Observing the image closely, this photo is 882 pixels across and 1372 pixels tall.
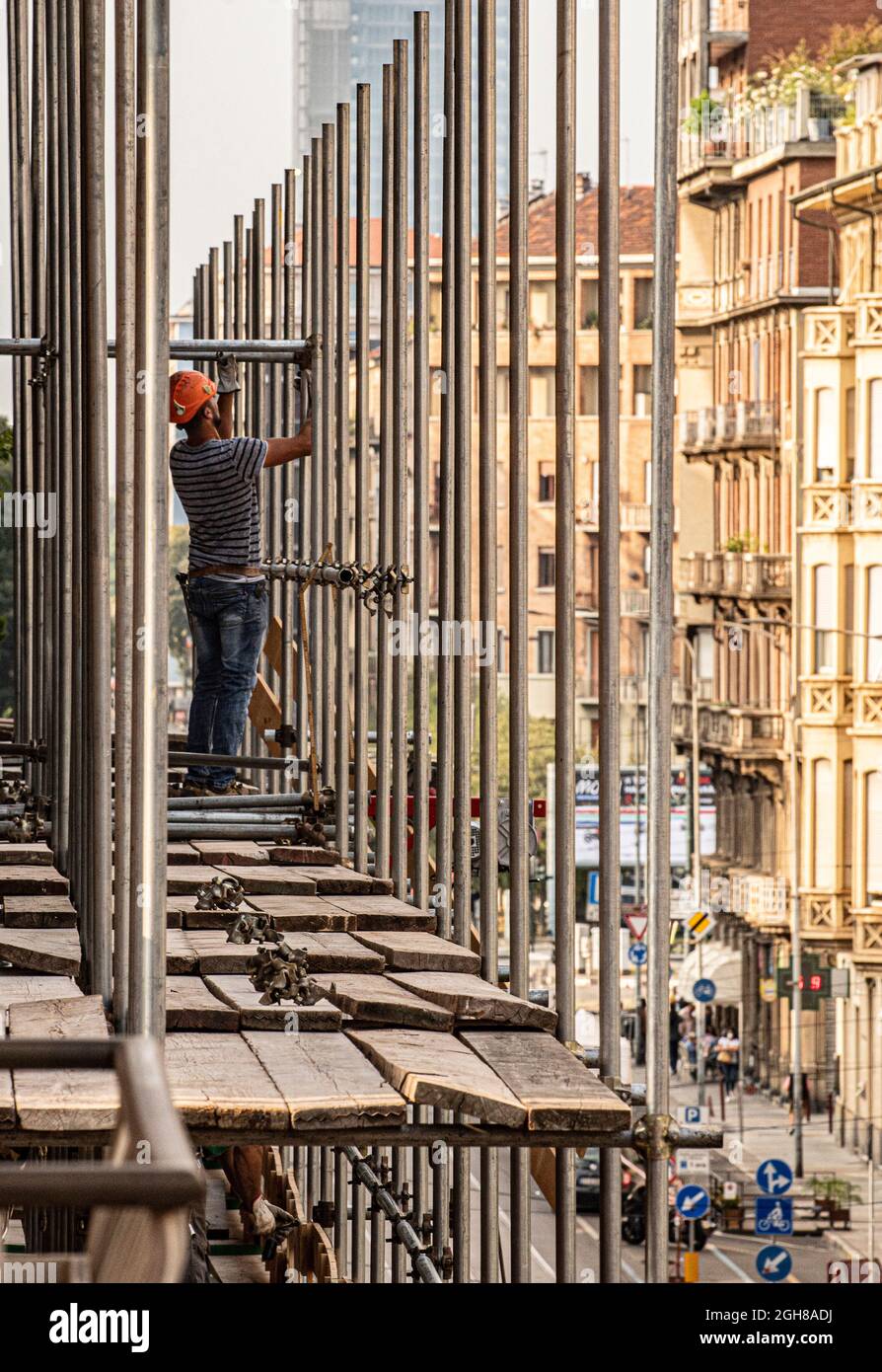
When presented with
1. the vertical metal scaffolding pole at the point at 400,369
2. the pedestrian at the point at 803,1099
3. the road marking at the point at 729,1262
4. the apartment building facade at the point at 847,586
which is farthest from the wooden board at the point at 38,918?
the apartment building facade at the point at 847,586

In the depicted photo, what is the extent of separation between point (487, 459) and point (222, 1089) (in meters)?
3.57

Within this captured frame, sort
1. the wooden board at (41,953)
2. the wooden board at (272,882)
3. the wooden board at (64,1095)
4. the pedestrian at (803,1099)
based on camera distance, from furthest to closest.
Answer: the pedestrian at (803,1099) → the wooden board at (272,882) → the wooden board at (41,953) → the wooden board at (64,1095)

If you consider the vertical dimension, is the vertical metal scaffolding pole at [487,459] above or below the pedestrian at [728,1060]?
above

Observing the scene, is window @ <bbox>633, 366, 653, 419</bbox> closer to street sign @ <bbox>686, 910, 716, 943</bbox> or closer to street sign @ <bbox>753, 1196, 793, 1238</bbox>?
street sign @ <bbox>686, 910, 716, 943</bbox>

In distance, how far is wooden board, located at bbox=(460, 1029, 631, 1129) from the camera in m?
5.60

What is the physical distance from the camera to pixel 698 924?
49281 mm

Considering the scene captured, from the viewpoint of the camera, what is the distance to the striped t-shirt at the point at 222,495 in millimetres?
10977

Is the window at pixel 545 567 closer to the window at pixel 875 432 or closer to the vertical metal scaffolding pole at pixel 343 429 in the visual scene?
the window at pixel 875 432

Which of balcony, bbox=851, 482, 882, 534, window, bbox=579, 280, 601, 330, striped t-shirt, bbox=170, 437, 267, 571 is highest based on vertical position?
window, bbox=579, 280, 601, 330

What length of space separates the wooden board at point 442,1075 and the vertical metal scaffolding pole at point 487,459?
2.04m

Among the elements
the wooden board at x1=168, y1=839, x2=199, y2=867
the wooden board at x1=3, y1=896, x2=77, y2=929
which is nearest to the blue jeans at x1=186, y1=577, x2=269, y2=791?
the wooden board at x1=168, y1=839, x2=199, y2=867

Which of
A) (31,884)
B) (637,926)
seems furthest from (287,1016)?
(637,926)

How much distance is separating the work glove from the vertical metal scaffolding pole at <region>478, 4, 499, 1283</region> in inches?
101

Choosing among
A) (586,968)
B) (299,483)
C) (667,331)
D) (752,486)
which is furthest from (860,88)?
(667,331)
